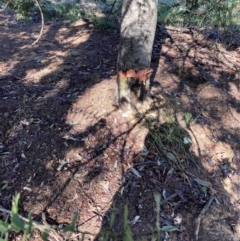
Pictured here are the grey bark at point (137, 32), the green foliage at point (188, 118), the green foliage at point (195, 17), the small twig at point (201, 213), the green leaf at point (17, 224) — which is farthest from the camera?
the green foliage at point (195, 17)

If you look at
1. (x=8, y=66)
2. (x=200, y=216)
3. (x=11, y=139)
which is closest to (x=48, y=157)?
(x=11, y=139)

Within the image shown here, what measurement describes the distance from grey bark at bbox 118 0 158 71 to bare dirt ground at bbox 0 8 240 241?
1.65ft

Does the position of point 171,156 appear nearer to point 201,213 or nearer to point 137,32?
point 201,213

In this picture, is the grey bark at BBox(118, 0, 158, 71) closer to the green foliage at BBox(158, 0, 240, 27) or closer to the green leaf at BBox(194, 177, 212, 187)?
the green leaf at BBox(194, 177, 212, 187)

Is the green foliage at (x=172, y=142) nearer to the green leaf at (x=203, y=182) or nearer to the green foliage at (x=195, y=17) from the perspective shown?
the green leaf at (x=203, y=182)

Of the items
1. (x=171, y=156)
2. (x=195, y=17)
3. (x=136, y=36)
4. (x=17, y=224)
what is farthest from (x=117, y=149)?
(x=195, y=17)

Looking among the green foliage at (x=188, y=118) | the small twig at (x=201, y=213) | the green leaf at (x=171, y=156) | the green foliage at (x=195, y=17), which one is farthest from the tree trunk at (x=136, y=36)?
the green foliage at (x=195, y=17)

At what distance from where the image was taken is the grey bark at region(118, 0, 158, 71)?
2.63m

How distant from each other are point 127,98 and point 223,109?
3.76ft

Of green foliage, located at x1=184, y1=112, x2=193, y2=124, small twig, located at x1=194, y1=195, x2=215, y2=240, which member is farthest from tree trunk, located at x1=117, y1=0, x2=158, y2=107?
small twig, located at x1=194, y1=195, x2=215, y2=240

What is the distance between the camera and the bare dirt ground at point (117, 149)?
8.11ft

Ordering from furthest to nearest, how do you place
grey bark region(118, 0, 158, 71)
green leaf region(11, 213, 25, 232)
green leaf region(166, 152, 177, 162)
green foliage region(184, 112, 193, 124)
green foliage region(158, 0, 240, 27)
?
green foliage region(158, 0, 240, 27), green foliage region(184, 112, 193, 124), green leaf region(166, 152, 177, 162), grey bark region(118, 0, 158, 71), green leaf region(11, 213, 25, 232)

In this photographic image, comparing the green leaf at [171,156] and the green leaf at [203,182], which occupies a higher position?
the green leaf at [171,156]

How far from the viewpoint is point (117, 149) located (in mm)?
2824
